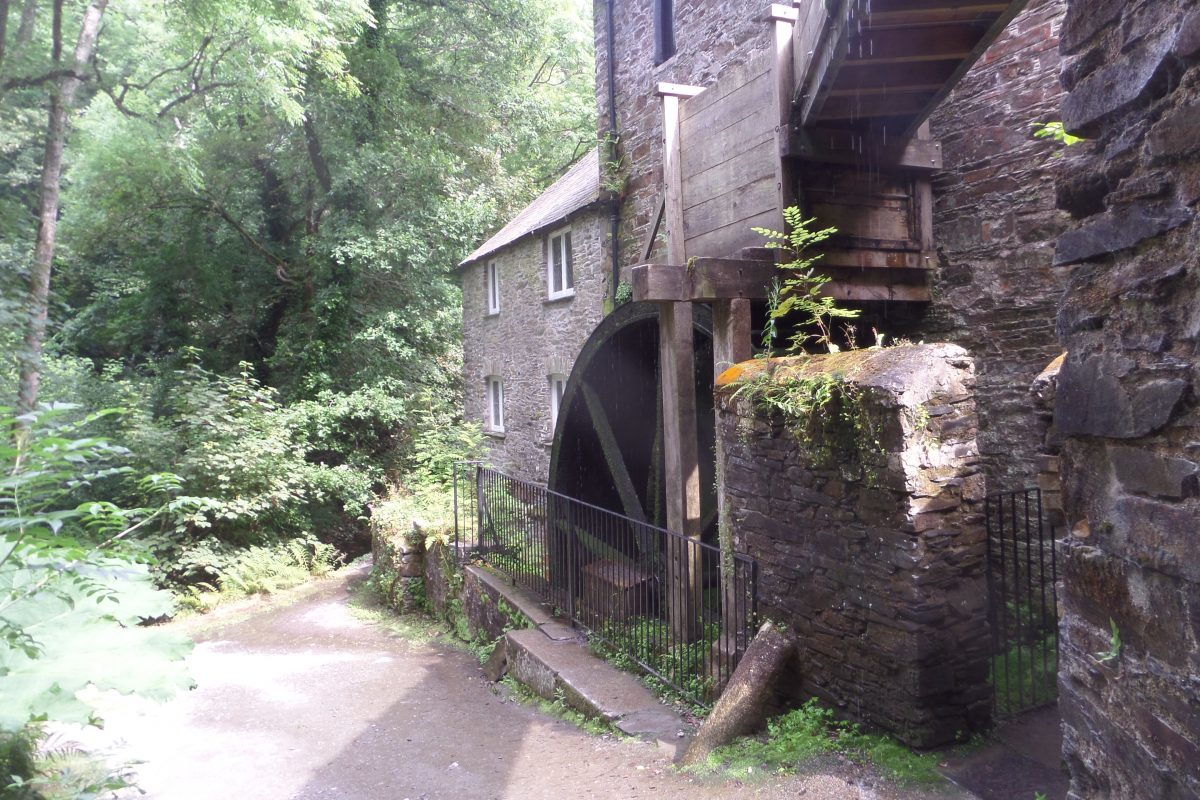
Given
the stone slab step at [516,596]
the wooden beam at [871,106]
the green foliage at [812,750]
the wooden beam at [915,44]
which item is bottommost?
the stone slab step at [516,596]

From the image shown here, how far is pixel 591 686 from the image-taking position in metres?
5.64

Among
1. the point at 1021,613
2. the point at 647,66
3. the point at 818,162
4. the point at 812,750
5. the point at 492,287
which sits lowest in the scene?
the point at 812,750

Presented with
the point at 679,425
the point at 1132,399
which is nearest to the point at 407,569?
the point at 679,425

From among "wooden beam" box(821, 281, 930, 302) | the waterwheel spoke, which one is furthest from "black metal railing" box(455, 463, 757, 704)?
"wooden beam" box(821, 281, 930, 302)

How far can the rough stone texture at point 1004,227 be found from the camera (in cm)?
494

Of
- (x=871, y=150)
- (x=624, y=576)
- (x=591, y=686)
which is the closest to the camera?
(x=871, y=150)

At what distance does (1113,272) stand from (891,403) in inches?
63.0

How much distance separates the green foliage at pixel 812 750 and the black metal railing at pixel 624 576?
65cm

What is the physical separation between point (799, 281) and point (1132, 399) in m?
3.31

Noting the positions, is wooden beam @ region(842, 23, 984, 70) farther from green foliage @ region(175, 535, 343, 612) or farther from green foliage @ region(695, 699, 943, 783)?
green foliage @ region(175, 535, 343, 612)

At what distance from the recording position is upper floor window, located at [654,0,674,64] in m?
8.30

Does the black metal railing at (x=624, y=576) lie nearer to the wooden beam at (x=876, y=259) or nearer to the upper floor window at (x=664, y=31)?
the wooden beam at (x=876, y=259)

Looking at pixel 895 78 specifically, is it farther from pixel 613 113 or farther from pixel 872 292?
pixel 613 113

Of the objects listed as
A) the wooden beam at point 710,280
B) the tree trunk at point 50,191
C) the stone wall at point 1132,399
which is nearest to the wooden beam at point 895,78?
the wooden beam at point 710,280
